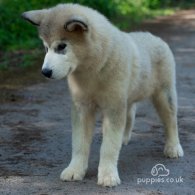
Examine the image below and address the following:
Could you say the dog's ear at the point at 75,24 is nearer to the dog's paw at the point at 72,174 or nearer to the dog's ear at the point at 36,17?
the dog's ear at the point at 36,17

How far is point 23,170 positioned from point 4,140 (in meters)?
1.21

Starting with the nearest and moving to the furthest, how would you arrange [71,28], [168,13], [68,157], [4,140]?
[71,28]
[68,157]
[4,140]
[168,13]

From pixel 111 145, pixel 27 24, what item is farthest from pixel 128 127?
pixel 27 24

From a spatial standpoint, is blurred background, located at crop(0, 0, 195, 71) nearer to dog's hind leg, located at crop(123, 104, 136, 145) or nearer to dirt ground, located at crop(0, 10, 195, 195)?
dirt ground, located at crop(0, 10, 195, 195)

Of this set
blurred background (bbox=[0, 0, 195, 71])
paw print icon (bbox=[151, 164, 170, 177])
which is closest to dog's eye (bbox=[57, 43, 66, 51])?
paw print icon (bbox=[151, 164, 170, 177])

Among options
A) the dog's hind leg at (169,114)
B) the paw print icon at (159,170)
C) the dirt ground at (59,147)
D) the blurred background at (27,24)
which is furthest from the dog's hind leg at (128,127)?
the blurred background at (27,24)

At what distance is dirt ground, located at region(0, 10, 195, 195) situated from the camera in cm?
560

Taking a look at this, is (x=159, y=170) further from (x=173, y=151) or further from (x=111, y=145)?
(x=111, y=145)

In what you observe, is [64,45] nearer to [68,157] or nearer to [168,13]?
[68,157]

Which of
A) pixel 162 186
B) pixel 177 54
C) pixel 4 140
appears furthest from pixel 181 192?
pixel 177 54

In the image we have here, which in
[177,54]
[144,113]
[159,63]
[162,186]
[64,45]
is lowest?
[177,54]

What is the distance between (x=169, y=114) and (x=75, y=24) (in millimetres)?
1945

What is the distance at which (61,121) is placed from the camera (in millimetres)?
8258

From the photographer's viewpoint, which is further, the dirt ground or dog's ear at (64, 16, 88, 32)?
the dirt ground
